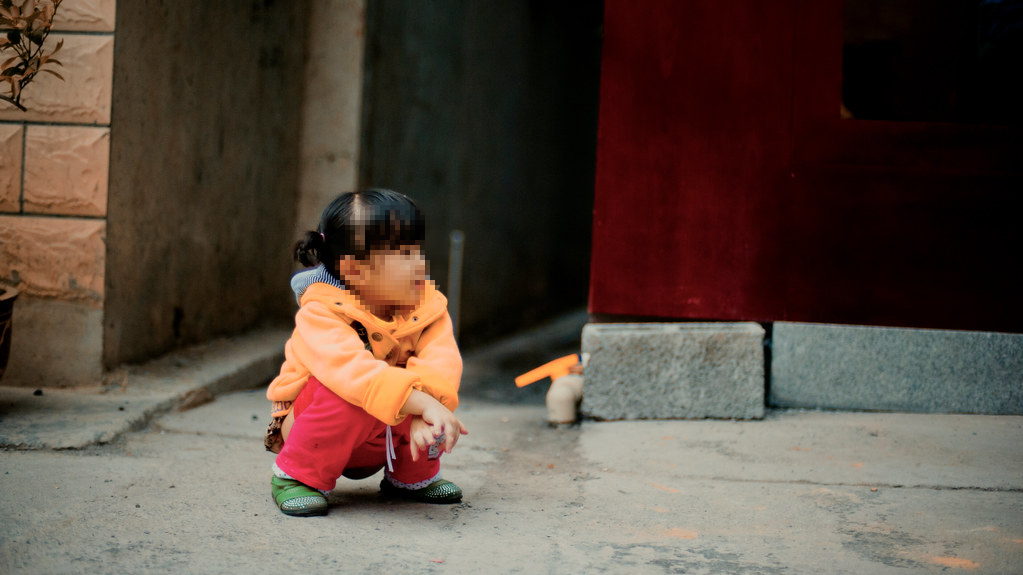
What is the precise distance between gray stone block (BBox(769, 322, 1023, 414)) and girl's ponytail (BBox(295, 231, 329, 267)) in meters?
2.04

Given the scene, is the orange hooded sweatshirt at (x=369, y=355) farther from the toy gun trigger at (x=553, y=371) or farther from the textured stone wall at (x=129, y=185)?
the textured stone wall at (x=129, y=185)

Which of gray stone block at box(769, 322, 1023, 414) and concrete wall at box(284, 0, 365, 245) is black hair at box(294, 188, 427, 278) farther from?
concrete wall at box(284, 0, 365, 245)

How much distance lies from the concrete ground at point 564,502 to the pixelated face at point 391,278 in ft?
1.86

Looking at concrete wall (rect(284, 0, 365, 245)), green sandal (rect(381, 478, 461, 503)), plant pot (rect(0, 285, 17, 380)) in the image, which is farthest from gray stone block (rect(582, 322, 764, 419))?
concrete wall (rect(284, 0, 365, 245))

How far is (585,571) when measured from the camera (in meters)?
1.89

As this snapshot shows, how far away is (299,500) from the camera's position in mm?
2193

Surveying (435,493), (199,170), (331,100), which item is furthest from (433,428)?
(331,100)

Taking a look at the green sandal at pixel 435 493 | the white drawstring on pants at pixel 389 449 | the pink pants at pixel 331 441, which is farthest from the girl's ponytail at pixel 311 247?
the green sandal at pixel 435 493

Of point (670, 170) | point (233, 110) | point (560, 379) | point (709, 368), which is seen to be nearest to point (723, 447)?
point (709, 368)

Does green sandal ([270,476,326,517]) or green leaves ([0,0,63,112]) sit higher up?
green leaves ([0,0,63,112])

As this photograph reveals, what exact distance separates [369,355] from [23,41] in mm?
2236

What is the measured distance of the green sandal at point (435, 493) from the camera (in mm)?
2391

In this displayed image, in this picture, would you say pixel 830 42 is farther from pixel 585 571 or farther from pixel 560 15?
pixel 560 15

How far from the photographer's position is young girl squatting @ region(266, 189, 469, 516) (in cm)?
204
